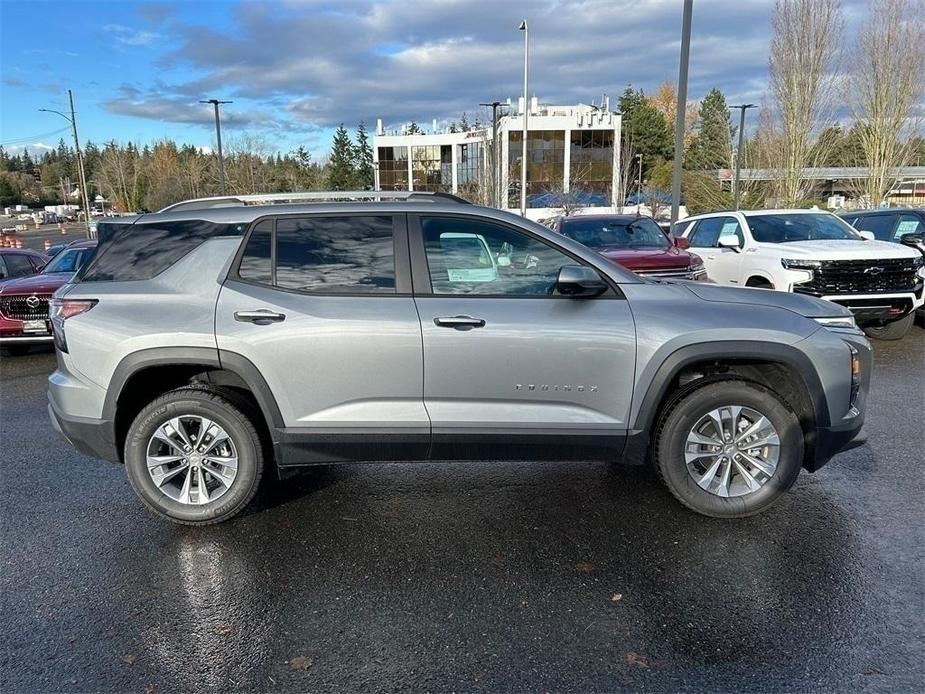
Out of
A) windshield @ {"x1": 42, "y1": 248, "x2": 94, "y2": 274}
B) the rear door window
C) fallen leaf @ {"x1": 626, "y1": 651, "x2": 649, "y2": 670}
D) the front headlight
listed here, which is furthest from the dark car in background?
windshield @ {"x1": 42, "y1": 248, "x2": 94, "y2": 274}

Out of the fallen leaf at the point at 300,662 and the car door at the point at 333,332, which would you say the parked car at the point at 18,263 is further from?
the fallen leaf at the point at 300,662

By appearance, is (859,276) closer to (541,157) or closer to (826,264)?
(826,264)

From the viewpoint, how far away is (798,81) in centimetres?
3077

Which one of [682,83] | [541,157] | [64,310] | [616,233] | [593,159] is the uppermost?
[541,157]

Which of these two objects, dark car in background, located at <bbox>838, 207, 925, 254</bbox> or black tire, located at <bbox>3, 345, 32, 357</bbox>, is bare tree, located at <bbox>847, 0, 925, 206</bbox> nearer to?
dark car in background, located at <bbox>838, 207, 925, 254</bbox>

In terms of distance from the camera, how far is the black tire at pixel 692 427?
3680mm

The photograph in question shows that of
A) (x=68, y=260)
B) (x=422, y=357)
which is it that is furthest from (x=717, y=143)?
(x=422, y=357)

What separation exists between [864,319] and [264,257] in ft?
25.8

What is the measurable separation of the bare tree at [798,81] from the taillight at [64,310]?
34.9 metres

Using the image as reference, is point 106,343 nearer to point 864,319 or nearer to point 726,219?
point 864,319

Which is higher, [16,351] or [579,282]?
[579,282]

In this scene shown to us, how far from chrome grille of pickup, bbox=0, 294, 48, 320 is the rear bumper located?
6.14m

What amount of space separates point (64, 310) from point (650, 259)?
6846mm

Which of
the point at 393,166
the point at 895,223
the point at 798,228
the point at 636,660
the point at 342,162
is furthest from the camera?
the point at 342,162
